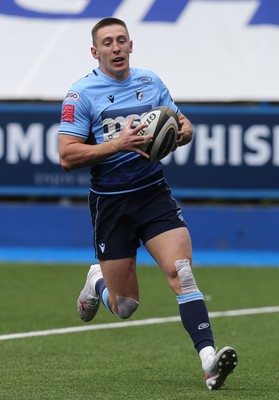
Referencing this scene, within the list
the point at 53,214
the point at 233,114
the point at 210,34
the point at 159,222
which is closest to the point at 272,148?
the point at 233,114

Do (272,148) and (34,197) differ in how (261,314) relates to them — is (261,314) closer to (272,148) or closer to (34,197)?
(272,148)

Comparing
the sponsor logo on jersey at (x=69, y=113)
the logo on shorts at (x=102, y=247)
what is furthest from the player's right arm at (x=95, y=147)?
the logo on shorts at (x=102, y=247)

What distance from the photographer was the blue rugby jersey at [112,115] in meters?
8.23

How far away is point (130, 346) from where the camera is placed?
33.9 feet

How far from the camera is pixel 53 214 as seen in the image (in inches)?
728

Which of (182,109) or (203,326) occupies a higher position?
(182,109)

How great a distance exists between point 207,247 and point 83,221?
1929 mm

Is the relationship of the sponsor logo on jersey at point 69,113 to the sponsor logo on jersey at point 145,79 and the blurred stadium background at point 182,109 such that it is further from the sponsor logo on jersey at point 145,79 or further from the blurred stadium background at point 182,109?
the blurred stadium background at point 182,109

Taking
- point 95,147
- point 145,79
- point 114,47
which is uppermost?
point 114,47

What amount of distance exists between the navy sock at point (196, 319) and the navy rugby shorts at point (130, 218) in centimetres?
53

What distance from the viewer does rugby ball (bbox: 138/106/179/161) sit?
8.08 m

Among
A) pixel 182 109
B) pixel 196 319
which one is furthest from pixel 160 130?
pixel 182 109

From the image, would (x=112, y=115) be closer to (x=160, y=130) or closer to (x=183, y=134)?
(x=160, y=130)

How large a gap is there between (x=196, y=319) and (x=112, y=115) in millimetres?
1505
